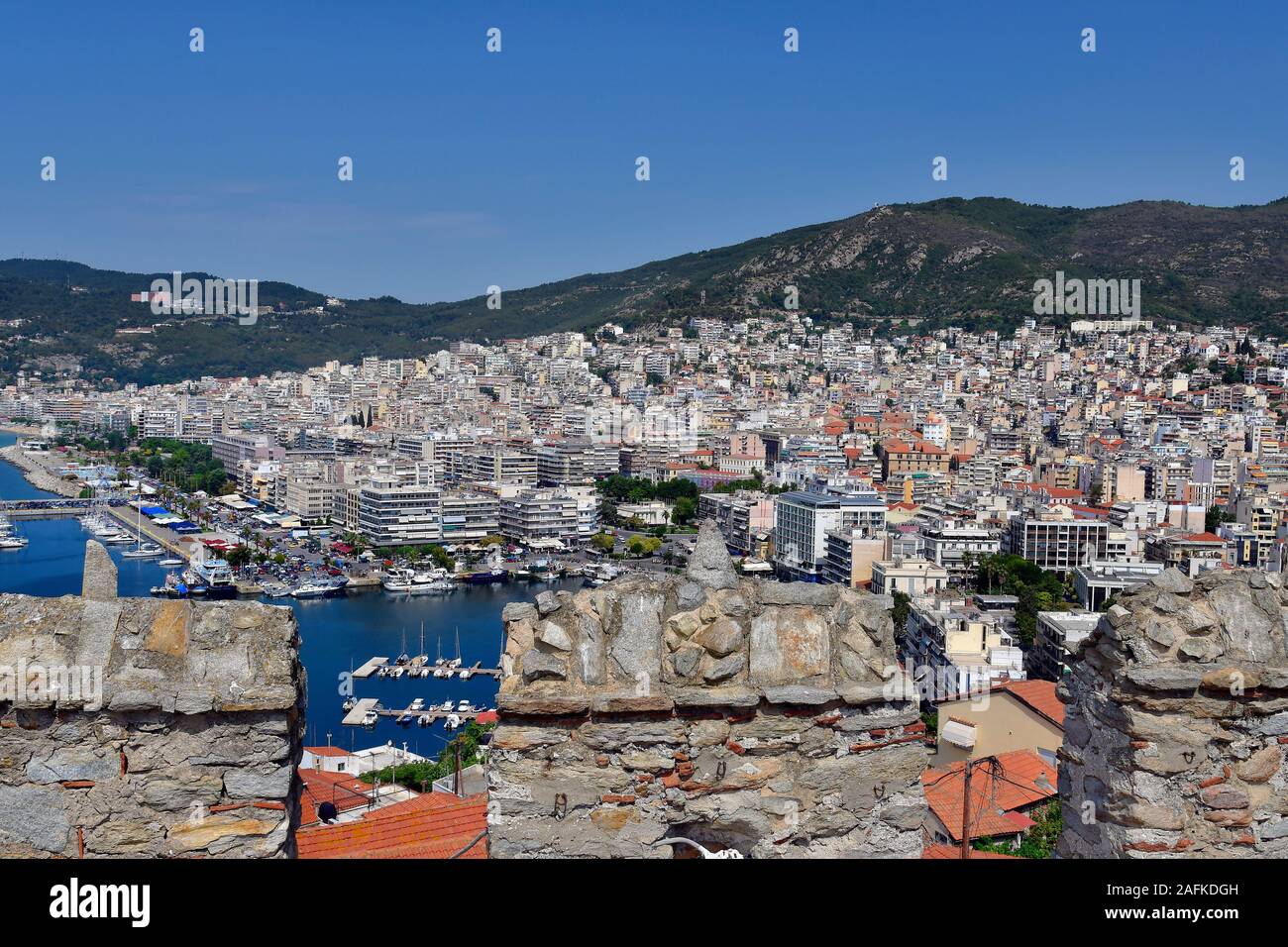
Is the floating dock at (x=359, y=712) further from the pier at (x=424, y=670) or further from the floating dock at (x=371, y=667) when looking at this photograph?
the floating dock at (x=371, y=667)

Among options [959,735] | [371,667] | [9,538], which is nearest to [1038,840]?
[959,735]

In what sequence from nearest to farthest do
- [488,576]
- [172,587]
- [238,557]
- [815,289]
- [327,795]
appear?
[327,795] → [172,587] → [238,557] → [488,576] → [815,289]

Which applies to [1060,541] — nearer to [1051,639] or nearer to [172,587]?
[1051,639]

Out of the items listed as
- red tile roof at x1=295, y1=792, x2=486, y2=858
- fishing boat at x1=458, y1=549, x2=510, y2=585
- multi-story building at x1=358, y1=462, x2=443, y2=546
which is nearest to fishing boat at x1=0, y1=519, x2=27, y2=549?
multi-story building at x1=358, y1=462, x2=443, y2=546

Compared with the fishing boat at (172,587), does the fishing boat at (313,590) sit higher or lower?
lower

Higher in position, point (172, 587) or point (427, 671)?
point (172, 587)

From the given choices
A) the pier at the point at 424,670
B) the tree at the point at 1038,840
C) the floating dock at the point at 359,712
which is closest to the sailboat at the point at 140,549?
the pier at the point at 424,670
